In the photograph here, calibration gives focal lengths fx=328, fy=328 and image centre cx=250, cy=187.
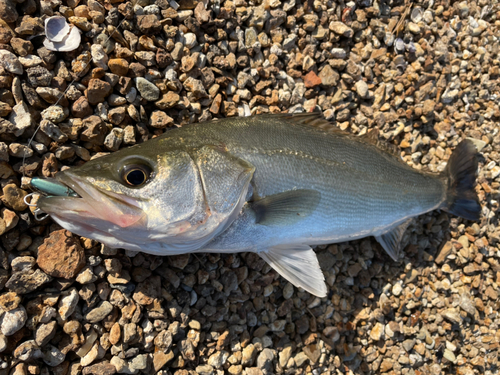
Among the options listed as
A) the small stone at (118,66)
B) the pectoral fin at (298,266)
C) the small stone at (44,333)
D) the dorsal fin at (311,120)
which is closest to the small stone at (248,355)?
the pectoral fin at (298,266)

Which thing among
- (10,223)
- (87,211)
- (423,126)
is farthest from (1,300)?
(423,126)

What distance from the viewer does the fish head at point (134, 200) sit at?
5.26 ft

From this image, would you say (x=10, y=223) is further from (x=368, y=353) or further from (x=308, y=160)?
(x=368, y=353)

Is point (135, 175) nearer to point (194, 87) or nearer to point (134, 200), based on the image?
point (134, 200)

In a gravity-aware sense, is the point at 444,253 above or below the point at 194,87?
below

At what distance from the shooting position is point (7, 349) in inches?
75.4

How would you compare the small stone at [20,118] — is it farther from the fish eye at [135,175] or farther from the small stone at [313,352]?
the small stone at [313,352]

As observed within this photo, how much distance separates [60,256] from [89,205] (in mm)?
664

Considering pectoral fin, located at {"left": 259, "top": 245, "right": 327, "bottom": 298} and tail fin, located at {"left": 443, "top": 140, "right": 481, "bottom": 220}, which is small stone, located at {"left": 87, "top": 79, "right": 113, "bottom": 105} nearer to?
pectoral fin, located at {"left": 259, "top": 245, "right": 327, "bottom": 298}

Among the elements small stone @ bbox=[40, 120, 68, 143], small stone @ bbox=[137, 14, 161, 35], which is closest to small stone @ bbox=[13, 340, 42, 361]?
small stone @ bbox=[40, 120, 68, 143]

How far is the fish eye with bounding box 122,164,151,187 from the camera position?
169cm

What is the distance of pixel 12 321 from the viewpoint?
1.89 meters

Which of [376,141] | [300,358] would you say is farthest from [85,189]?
[376,141]

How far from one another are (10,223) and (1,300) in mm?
443
